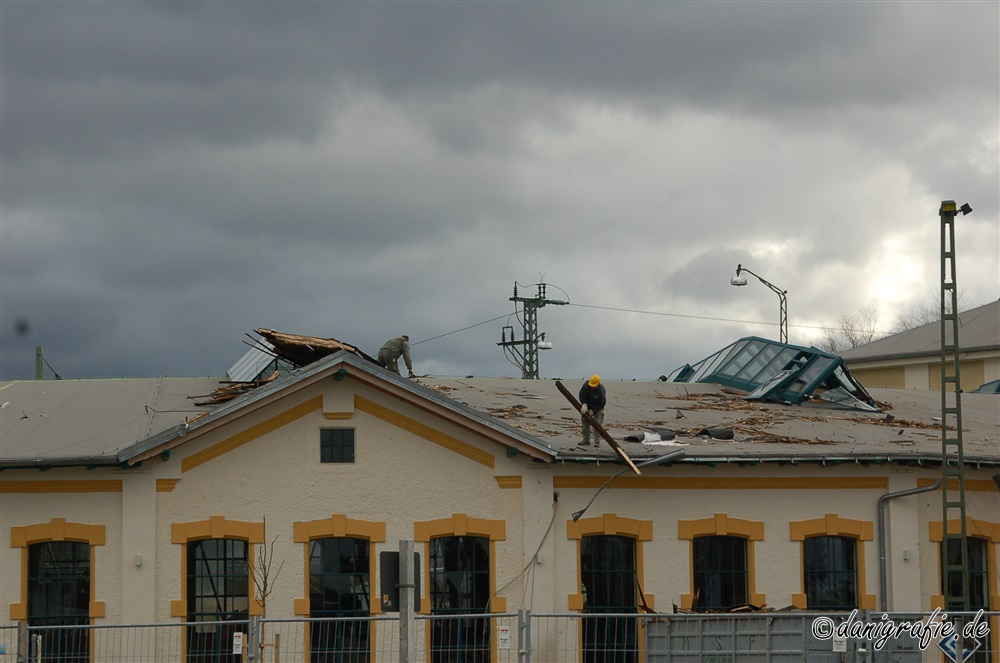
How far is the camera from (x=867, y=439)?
77.6 feet

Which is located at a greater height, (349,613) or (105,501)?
(105,501)

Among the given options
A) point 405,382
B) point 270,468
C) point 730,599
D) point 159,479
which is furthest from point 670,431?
point 159,479

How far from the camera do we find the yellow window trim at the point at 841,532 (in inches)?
883

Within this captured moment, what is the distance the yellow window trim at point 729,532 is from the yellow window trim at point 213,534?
24.0ft

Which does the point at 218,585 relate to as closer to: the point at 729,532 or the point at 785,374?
the point at 729,532

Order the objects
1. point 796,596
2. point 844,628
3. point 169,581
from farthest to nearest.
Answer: point 796,596
point 169,581
point 844,628

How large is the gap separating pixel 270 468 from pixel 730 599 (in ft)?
27.5

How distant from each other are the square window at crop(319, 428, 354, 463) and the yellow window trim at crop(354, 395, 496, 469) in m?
0.50

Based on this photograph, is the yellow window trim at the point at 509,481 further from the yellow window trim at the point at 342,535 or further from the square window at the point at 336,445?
the square window at the point at 336,445

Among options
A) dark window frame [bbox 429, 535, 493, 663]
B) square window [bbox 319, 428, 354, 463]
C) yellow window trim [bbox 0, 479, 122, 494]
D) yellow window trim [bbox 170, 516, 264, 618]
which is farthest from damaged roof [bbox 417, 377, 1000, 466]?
yellow window trim [bbox 0, 479, 122, 494]

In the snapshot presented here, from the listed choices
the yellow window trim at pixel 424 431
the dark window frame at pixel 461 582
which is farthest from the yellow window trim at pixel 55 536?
the dark window frame at pixel 461 582

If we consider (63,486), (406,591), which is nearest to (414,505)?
(63,486)

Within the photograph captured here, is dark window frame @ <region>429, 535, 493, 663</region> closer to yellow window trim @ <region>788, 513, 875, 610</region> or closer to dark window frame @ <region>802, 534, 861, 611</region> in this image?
yellow window trim @ <region>788, 513, 875, 610</region>

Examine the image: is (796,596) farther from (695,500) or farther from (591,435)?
(591,435)
